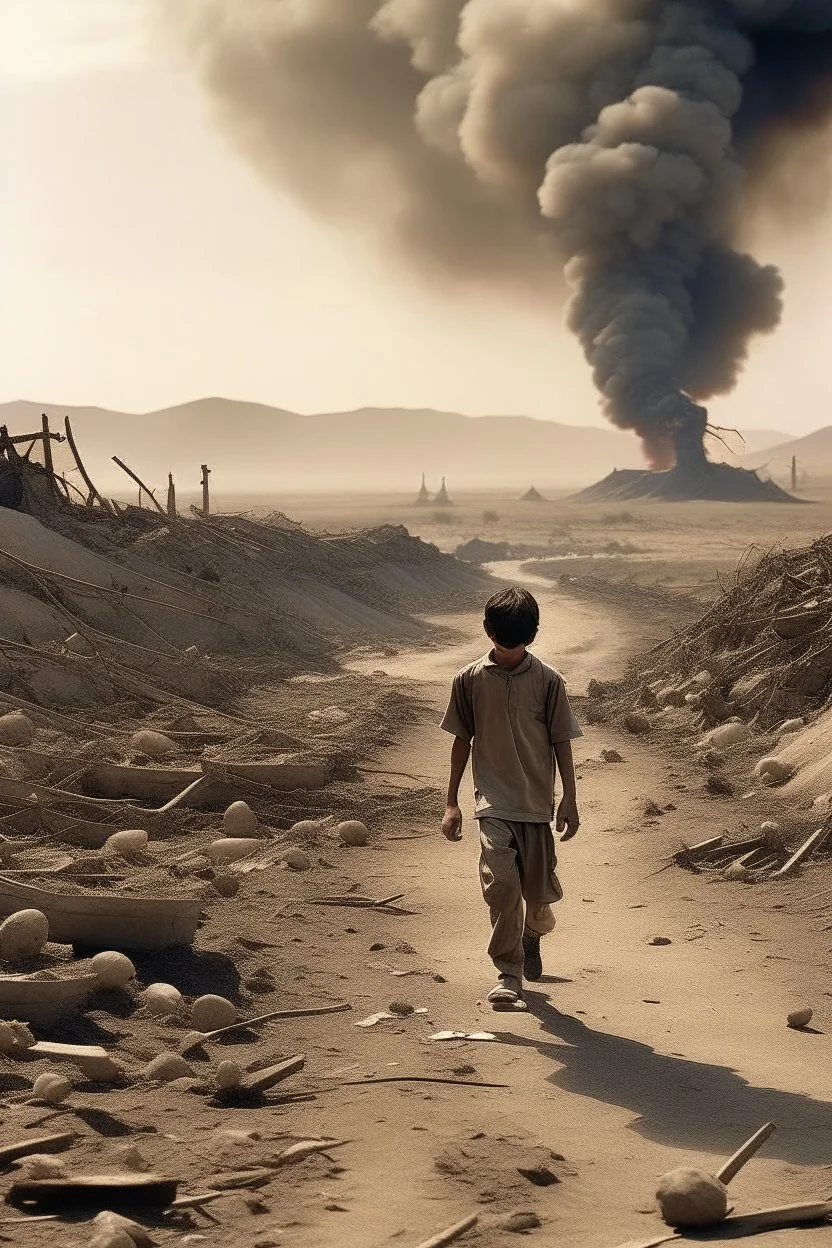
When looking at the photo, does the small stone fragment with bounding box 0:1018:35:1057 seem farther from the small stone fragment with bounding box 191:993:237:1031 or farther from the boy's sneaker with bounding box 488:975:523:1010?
the boy's sneaker with bounding box 488:975:523:1010

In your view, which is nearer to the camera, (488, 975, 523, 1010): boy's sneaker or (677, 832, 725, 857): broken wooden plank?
(488, 975, 523, 1010): boy's sneaker

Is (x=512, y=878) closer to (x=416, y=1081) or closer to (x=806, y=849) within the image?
(x=416, y=1081)

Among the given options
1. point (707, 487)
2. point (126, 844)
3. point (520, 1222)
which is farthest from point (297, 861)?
point (707, 487)

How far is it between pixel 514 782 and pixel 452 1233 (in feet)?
7.14

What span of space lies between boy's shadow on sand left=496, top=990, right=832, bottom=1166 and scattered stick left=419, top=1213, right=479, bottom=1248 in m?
0.87

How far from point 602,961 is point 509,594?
6.43 ft

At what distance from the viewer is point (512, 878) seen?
208 inches

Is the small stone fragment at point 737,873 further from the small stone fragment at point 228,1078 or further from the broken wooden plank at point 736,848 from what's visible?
the small stone fragment at point 228,1078

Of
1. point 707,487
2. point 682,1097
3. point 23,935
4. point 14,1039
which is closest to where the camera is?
point 682,1097

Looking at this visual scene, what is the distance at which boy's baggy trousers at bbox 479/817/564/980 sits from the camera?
17.4 feet

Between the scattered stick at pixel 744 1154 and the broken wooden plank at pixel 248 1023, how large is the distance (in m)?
1.87

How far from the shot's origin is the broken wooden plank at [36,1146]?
3826 mm

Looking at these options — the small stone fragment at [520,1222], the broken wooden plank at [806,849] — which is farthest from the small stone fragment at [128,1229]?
the broken wooden plank at [806,849]

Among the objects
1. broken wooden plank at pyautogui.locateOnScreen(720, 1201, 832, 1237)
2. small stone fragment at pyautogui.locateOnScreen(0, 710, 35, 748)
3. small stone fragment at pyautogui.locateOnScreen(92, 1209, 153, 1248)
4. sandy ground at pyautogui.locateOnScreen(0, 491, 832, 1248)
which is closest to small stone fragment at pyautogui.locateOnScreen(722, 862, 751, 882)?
sandy ground at pyautogui.locateOnScreen(0, 491, 832, 1248)
